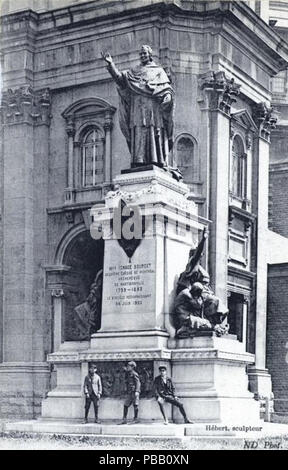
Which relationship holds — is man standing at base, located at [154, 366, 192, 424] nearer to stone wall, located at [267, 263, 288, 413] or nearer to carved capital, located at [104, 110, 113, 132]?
carved capital, located at [104, 110, 113, 132]

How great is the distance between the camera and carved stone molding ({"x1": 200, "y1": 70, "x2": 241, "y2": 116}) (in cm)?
3441

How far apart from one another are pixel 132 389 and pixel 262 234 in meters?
22.6

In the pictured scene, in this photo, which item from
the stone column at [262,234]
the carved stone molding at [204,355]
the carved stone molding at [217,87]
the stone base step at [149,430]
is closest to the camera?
the stone base step at [149,430]

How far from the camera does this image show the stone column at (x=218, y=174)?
111ft

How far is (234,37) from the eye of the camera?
1410 inches

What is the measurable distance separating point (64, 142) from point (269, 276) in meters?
9.57

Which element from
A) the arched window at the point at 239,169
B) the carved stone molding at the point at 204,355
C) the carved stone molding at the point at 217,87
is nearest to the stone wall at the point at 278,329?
the arched window at the point at 239,169

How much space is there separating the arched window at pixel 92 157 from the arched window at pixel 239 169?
510 cm

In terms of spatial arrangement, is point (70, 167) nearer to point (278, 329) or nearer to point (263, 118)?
point (263, 118)

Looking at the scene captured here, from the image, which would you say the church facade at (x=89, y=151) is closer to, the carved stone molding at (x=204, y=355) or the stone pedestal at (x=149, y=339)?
the stone pedestal at (x=149, y=339)

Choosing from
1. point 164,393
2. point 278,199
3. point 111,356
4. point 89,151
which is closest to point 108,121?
point 89,151

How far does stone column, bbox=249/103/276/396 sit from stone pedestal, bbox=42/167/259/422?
19823 millimetres
